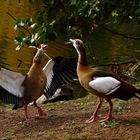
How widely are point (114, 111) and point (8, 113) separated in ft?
7.31

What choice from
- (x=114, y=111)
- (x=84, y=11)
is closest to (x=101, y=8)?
(x=84, y=11)

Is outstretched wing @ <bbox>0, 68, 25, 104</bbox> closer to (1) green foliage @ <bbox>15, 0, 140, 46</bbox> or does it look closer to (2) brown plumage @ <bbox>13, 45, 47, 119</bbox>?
(2) brown plumage @ <bbox>13, 45, 47, 119</bbox>

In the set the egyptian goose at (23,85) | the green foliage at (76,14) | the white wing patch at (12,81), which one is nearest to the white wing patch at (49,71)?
the egyptian goose at (23,85)

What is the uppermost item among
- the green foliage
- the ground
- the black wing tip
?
the green foliage

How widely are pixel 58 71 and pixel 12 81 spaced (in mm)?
1199

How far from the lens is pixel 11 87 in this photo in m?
8.47

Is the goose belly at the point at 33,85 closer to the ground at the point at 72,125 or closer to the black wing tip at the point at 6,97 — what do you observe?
the black wing tip at the point at 6,97

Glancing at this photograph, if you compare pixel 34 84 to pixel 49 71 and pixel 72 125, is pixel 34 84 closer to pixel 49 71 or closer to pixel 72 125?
pixel 49 71

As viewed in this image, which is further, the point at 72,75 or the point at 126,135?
the point at 72,75

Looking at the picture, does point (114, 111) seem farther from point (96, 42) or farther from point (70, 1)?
point (96, 42)

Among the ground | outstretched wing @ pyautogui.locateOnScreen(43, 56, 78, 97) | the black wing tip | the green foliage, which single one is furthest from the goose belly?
the green foliage

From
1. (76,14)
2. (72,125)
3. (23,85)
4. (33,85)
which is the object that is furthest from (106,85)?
(23,85)

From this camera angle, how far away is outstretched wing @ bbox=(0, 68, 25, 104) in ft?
27.6

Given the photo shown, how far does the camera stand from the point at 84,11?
19.7ft
